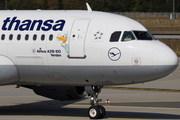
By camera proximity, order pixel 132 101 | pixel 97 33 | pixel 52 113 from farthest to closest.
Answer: pixel 132 101, pixel 52 113, pixel 97 33

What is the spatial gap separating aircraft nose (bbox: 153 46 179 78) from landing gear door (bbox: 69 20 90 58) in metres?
2.95

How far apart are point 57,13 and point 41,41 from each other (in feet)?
5.38

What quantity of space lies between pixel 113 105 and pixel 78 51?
20.7 feet

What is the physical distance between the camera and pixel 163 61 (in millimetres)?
15984

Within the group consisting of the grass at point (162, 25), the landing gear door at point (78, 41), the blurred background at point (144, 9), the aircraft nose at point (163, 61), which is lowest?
the aircraft nose at point (163, 61)

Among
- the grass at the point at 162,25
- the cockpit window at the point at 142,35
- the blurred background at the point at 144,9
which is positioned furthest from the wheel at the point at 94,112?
the blurred background at the point at 144,9

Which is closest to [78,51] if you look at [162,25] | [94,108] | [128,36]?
[128,36]

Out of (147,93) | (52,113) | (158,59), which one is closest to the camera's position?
(158,59)

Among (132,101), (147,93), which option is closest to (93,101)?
(132,101)

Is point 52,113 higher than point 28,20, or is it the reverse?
point 28,20

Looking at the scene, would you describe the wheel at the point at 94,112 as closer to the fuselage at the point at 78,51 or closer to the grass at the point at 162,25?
the fuselage at the point at 78,51

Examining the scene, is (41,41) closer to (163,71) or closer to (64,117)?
(64,117)

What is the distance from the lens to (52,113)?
2045 centimetres

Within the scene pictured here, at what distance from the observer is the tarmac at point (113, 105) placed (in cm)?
1925
